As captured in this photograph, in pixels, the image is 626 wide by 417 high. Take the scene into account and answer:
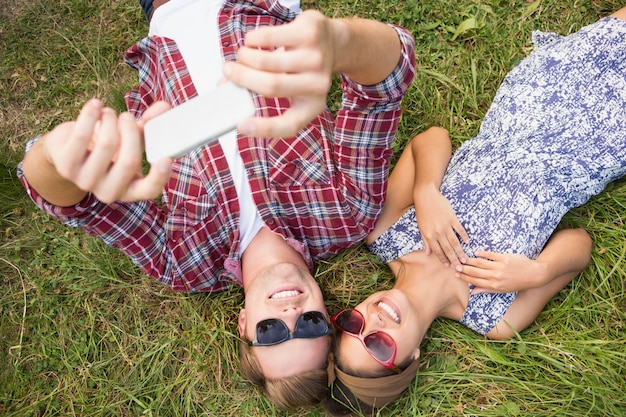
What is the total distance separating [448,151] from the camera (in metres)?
2.93

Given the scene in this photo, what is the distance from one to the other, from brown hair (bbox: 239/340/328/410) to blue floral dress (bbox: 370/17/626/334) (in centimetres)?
98

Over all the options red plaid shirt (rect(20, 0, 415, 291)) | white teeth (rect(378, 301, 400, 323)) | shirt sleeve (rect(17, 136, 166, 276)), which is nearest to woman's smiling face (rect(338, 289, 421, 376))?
white teeth (rect(378, 301, 400, 323))

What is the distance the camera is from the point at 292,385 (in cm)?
250

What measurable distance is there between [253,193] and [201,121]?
4.52ft

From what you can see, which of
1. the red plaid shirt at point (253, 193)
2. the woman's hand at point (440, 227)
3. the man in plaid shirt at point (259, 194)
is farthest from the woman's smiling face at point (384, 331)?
the red plaid shirt at point (253, 193)

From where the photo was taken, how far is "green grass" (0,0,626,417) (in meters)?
2.91

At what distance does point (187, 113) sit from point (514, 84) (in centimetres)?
225

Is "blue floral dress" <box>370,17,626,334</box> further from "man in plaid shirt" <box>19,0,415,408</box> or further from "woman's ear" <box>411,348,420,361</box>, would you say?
"man in plaid shirt" <box>19,0,415,408</box>

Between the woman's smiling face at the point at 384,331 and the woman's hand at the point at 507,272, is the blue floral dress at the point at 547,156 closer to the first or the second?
the woman's hand at the point at 507,272

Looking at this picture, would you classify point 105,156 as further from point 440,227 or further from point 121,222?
point 440,227

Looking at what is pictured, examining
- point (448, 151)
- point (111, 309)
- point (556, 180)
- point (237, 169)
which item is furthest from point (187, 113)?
point (111, 309)

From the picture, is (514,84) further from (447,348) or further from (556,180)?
(447,348)

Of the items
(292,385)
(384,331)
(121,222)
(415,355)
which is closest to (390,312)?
(384,331)

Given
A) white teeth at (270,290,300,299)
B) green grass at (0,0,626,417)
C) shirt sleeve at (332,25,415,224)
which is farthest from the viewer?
green grass at (0,0,626,417)
